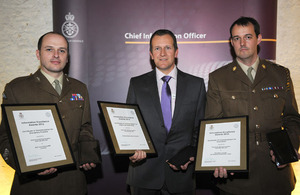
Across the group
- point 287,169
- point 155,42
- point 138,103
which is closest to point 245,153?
point 287,169

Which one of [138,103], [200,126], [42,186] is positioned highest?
[138,103]

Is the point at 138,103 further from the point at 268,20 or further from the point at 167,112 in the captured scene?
the point at 268,20

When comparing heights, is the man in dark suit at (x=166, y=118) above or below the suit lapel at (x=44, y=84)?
below

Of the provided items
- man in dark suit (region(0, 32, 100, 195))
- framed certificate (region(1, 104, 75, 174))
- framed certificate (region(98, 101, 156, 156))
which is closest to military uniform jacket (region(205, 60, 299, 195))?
framed certificate (region(98, 101, 156, 156))

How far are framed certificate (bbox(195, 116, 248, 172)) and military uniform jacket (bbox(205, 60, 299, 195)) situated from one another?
0.24 m

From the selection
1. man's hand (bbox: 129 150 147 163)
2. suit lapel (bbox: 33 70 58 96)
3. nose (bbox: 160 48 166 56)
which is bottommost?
man's hand (bbox: 129 150 147 163)

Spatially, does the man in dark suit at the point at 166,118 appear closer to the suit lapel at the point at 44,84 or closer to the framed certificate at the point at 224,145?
the framed certificate at the point at 224,145

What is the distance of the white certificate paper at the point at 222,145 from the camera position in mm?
2191

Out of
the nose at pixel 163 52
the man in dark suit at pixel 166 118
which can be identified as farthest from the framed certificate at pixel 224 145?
the nose at pixel 163 52

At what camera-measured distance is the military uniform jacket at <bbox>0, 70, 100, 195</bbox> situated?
7.48 ft

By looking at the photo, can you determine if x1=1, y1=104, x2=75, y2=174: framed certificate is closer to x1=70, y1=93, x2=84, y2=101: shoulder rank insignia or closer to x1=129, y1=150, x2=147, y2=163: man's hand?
x1=70, y1=93, x2=84, y2=101: shoulder rank insignia

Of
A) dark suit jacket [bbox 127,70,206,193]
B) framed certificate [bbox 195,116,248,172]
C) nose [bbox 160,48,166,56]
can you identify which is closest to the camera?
framed certificate [bbox 195,116,248,172]

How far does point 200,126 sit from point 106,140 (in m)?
1.74

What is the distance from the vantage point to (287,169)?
2449 millimetres
